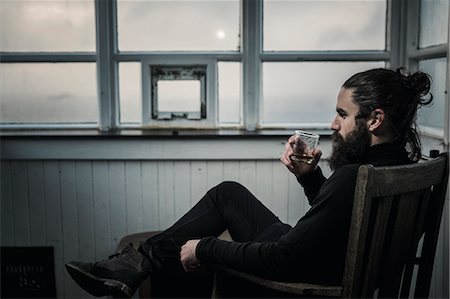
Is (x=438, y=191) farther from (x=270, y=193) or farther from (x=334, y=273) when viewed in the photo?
(x=270, y=193)

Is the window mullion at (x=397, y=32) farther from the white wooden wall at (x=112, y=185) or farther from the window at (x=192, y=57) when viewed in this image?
the white wooden wall at (x=112, y=185)

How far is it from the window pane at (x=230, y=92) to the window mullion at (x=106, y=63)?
0.55 meters

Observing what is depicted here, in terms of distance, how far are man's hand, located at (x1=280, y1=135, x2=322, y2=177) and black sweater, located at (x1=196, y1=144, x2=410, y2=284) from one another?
26 centimetres

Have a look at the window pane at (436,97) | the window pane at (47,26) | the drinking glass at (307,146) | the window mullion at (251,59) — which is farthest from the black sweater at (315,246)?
the window pane at (47,26)

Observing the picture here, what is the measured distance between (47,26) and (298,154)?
5.56 ft

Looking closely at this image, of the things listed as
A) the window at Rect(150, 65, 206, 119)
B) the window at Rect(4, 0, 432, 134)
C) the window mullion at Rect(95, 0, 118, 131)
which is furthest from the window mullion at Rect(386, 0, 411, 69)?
the window mullion at Rect(95, 0, 118, 131)

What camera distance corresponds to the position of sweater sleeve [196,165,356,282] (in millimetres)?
1618

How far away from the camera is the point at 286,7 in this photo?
3.03 metres

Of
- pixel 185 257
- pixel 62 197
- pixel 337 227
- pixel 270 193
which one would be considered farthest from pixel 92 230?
pixel 337 227

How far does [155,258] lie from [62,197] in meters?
1.02

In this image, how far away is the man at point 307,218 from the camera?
5.39 ft

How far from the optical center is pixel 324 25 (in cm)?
303

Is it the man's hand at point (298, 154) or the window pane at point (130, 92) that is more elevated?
the window pane at point (130, 92)

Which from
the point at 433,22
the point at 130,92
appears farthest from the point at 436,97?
the point at 130,92
